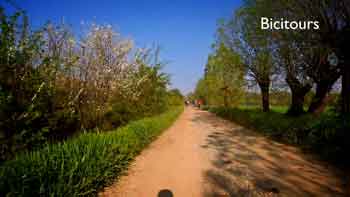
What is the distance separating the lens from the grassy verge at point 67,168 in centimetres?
179

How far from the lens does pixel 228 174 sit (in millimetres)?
3387

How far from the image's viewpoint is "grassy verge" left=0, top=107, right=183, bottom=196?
70.4 inches

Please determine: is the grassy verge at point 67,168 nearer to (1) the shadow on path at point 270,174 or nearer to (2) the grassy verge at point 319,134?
(1) the shadow on path at point 270,174

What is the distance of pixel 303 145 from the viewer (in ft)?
16.4

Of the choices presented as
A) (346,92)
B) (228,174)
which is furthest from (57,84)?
(346,92)

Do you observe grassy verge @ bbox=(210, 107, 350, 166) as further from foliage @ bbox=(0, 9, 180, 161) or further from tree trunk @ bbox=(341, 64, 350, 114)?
foliage @ bbox=(0, 9, 180, 161)

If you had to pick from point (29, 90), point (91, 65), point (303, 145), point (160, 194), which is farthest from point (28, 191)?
point (303, 145)

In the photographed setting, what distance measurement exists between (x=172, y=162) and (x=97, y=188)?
204cm

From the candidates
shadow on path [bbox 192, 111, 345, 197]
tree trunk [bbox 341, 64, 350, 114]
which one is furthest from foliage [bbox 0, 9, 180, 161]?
tree trunk [bbox 341, 64, 350, 114]

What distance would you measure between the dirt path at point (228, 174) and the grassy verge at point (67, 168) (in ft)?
1.39

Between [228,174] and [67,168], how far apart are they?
321 cm

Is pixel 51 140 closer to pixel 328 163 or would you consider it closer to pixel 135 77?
pixel 135 77

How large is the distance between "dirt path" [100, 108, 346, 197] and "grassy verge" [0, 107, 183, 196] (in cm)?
42

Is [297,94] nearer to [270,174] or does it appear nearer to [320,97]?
[320,97]
